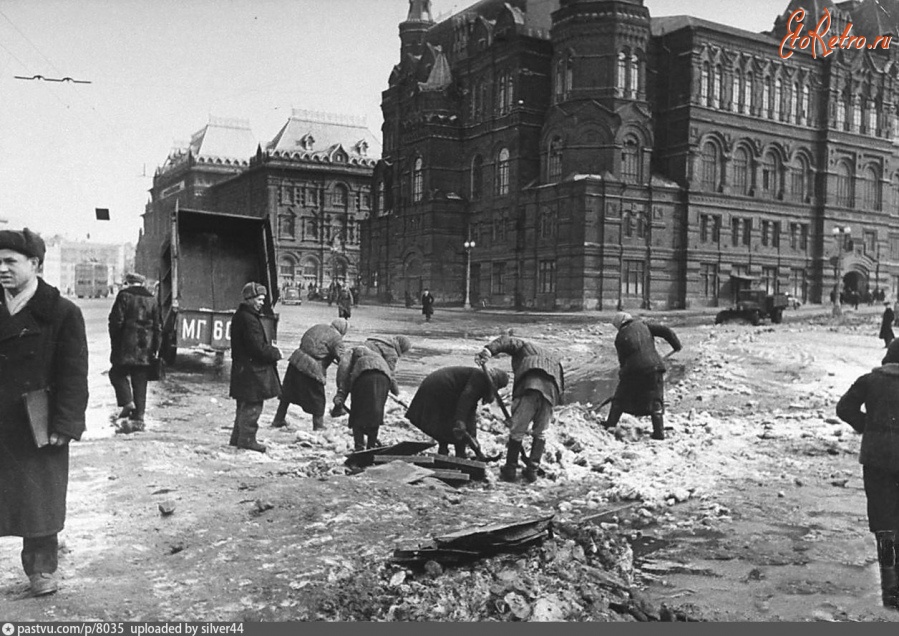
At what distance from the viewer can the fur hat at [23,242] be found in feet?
12.6

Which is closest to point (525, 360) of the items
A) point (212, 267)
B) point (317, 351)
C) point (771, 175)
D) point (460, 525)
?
point (460, 525)

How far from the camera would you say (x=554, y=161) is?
32.5 metres

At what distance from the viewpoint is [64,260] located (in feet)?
21.0

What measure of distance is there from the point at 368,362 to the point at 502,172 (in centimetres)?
2531

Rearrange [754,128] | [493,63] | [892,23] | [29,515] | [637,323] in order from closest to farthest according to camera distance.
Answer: [29,515]
[892,23]
[637,323]
[754,128]
[493,63]

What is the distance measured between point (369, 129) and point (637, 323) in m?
4.29

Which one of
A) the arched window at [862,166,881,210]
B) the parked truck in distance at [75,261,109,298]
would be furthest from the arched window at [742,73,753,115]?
the parked truck in distance at [75,261,109,298]

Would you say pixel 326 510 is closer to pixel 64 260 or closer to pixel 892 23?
pixel 64 260

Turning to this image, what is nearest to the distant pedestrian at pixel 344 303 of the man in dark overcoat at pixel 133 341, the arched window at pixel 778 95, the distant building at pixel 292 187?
the distant building at pixel 292 187

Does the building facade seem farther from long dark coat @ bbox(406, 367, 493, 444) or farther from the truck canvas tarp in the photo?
long dark coat @ bbox(406, 367, 493, 444)

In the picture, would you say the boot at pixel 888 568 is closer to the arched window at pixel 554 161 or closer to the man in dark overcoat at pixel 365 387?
the man in dark overcoat at pixel 365 387

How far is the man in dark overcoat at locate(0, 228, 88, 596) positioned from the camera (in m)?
3.86

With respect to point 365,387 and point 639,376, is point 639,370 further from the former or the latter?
point 365,387

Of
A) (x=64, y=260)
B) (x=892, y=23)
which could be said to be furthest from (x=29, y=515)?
(x=892, y=23)
